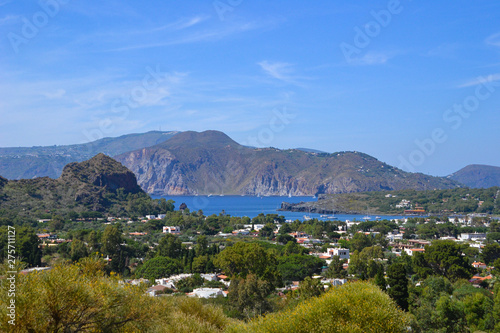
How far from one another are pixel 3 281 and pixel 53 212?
59.0 meters

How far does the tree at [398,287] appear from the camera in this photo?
67.6ft

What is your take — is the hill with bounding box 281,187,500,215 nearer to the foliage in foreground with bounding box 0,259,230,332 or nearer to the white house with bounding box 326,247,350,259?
the white house with bounding box 326,247,350,259

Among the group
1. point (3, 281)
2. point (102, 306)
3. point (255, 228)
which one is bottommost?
point (255, 228)

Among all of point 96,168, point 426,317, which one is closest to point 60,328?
point 426,317

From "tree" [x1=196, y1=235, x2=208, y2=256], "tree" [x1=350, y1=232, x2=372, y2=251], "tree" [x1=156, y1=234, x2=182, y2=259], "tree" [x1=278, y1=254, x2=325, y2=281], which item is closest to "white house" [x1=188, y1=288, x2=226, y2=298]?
"tree" [x1=278, y1=254, x2=325, y2=281]

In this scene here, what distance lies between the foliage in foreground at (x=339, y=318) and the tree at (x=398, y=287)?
953cm

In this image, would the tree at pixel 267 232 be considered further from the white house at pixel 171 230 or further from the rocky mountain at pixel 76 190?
the rocky mountain at pixel 76 190

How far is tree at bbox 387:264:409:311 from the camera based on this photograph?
811 inches

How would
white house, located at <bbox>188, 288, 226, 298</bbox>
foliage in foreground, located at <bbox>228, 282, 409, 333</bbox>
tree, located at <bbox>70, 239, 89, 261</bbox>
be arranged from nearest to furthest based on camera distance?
foliage in foreground, located at <bbox>228, 282, 409, 333</bbox>, white house, located at <bbox>188, 288, 226, 298</bbox>, tree, located at <bbox>70, 239, 89, 261</bbox>

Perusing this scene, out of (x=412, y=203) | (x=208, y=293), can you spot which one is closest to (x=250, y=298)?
(x=208, y=293)

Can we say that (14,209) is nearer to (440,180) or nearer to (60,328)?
(60,328)

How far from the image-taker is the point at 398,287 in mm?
20703

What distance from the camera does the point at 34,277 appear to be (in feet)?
28.1

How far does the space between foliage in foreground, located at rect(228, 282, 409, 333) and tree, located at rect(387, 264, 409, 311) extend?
9532 mm
